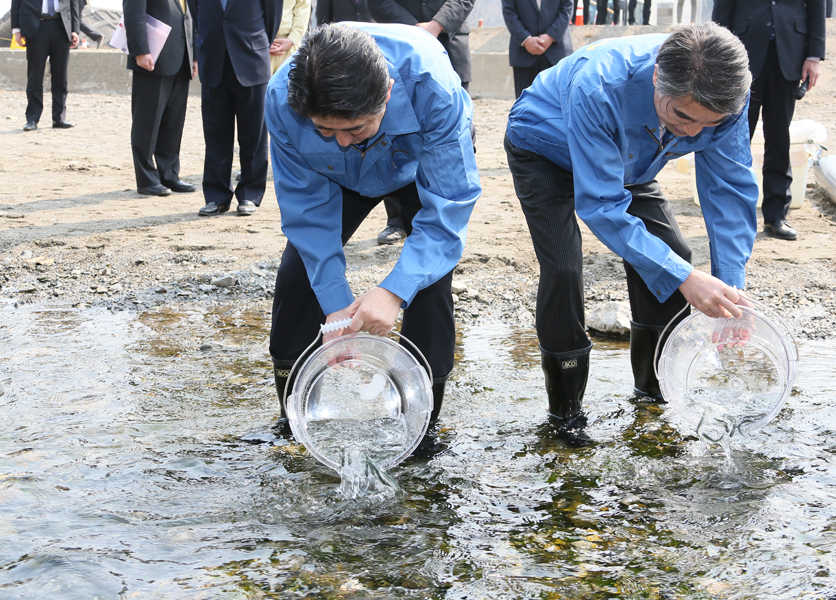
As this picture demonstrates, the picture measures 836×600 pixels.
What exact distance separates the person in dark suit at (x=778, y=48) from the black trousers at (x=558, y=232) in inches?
106

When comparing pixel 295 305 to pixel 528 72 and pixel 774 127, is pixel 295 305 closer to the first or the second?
pixel 774 127

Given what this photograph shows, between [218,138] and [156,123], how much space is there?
2.61 feet

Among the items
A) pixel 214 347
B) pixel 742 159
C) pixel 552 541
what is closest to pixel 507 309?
pixel 214 347

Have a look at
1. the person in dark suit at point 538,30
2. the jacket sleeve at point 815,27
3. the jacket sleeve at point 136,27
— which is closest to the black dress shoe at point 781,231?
the jacket sleeve at point 815,27

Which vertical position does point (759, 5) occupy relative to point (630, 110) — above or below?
above

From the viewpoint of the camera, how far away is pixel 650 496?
310cm

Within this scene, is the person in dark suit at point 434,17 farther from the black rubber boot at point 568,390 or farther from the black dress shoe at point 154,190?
the black rubber boot at point 568,390

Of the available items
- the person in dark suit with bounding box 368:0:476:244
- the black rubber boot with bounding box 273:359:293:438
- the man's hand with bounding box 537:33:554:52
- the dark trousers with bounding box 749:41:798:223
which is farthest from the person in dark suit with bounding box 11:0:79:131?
the black rubber boot with bounding box 273:359:293:438

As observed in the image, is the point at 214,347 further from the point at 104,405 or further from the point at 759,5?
the point at 759,5

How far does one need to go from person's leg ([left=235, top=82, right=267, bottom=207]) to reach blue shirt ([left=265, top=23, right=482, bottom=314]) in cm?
340

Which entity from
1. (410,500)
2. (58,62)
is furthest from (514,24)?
(58,62)

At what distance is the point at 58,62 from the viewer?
34.6 ft

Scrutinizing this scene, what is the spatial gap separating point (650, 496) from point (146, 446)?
1.74 meters

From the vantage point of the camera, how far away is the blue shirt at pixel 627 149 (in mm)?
2887
